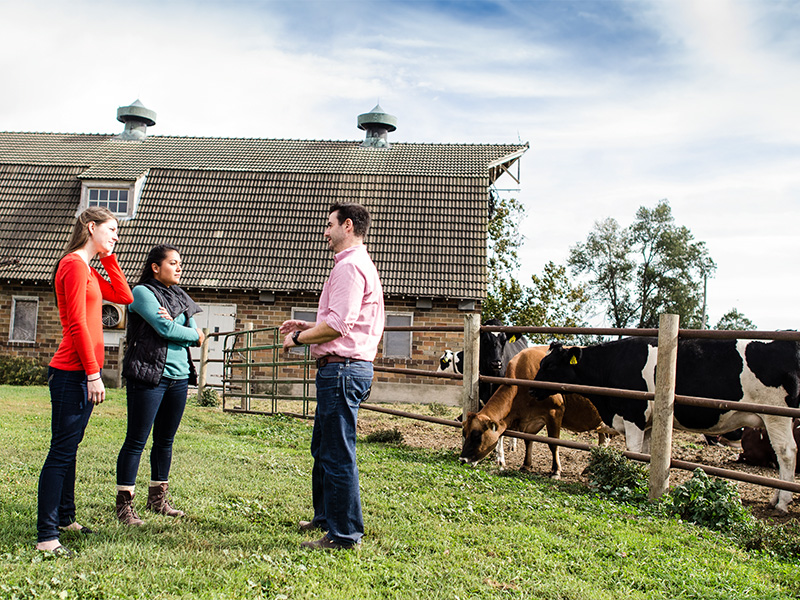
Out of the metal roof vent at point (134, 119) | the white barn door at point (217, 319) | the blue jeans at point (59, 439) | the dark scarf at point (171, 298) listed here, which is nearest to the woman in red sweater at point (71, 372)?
the blue jeans at point (59, 439)

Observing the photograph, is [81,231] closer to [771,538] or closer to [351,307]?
[351,307]

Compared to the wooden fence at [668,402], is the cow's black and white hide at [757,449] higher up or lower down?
lower down

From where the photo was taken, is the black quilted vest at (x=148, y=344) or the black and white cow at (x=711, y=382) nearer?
the black quilted vest at (x=148, y=344)

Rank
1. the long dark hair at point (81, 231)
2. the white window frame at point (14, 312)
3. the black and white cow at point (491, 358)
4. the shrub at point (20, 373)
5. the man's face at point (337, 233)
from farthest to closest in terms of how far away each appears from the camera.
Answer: the white window frame at point (14, 312), the shrub at point (20, 373), the black and white cow at point (491, 358), the man's face at point (337, 233), the long dark hair at point (81, 231)

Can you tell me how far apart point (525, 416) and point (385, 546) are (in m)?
3.72

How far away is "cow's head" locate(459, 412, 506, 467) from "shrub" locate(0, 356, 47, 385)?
1347cm

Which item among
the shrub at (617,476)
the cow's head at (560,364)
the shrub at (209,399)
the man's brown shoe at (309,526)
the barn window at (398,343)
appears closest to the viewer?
the man's brown shoe at (309,526)

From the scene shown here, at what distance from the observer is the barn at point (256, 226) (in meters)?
17.3

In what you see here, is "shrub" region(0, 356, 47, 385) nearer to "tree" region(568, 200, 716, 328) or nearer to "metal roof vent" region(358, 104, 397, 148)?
"metal roof vent" region(358, 104, 397, 148)

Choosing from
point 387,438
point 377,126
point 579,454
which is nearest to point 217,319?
point 377,126

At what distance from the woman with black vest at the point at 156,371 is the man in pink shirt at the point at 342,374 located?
2.70ft

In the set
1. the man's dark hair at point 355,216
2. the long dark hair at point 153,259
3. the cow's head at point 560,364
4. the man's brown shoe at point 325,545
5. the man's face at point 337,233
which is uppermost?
the man's dark hair at point 355,216

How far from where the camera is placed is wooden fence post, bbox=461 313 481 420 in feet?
24.6

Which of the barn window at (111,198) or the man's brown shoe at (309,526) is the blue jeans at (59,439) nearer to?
the man's brown shoe at (309,526)
